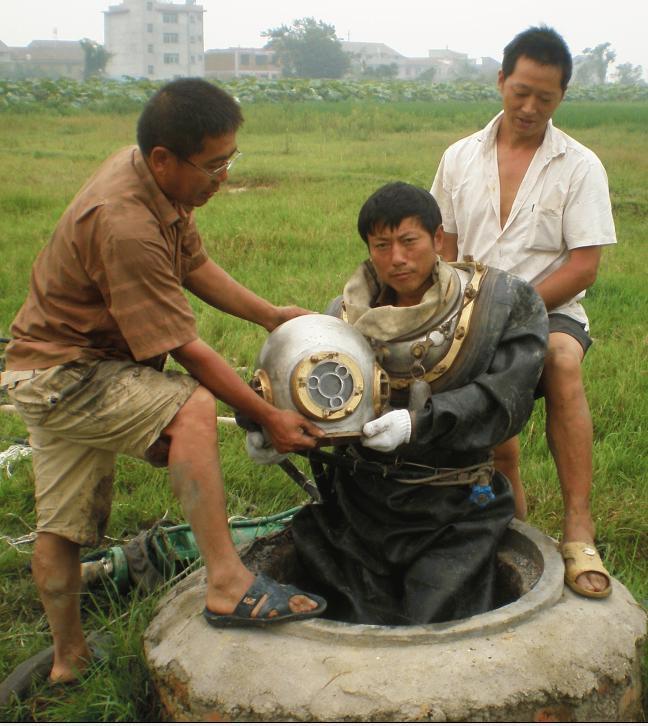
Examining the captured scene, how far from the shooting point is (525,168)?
11.5ft

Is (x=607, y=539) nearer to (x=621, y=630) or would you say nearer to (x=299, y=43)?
(x=621, y=630)

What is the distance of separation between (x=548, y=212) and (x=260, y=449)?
56.0 inches

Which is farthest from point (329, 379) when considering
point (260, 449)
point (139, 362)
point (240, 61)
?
point (240, 61)

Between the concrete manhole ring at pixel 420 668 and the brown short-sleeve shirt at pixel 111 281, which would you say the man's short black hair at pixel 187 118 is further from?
the concrete manhole ring at pixel 420 668

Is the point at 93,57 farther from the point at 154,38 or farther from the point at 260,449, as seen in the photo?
the point at 260,449

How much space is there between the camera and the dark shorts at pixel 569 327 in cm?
332

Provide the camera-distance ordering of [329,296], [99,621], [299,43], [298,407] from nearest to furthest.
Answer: [298,407], [99,621], [329,296], [299,43]

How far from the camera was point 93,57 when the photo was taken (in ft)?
200

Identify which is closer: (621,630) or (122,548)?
(621,630)

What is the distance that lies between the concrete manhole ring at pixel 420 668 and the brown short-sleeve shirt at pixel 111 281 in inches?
34.2

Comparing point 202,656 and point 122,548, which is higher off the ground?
point 202,656

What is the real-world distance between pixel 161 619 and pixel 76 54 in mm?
80905

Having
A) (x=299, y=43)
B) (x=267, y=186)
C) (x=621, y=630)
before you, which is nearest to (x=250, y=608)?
(x=621, y=630)

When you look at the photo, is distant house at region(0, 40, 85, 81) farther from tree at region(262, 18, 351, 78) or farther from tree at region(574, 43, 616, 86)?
tree at region(574, 43, 616, 86)
